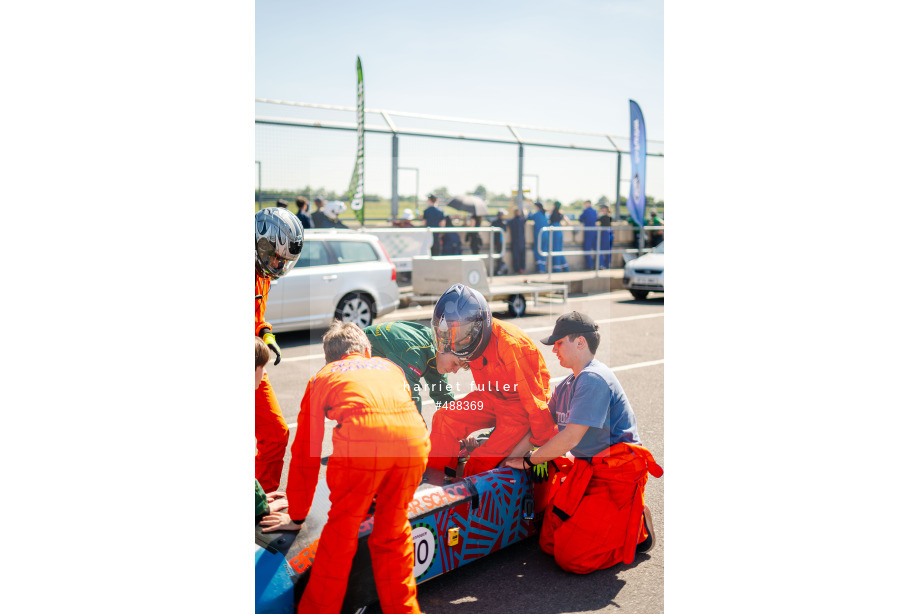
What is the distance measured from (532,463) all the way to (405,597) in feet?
3.29

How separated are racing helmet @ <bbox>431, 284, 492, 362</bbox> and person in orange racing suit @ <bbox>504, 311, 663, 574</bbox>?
45 centimetres

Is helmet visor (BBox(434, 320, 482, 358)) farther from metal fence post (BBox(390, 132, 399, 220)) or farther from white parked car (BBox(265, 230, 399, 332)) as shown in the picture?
white parked car (BBox(265, 230, 399, 332))

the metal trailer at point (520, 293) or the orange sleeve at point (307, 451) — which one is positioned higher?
the metal trailer at point (520, 293)

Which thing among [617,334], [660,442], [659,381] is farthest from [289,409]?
[617,334]

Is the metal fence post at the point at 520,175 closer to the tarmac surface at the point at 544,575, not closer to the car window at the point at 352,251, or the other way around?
the tarmac surface at the point at 544,575

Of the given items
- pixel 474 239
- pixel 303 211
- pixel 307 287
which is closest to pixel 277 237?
pixel 303 211

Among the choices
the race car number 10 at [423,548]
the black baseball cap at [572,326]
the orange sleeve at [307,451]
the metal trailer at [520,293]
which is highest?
the metal trailer at [520,293]

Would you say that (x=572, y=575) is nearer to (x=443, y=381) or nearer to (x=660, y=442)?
(x=443, y=381)

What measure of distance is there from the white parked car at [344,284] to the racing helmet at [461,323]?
195cm

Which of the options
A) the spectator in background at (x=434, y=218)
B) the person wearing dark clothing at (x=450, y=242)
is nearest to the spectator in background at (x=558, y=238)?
the person wearing dark clothing at (x=450, y=242)

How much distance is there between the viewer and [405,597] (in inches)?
107

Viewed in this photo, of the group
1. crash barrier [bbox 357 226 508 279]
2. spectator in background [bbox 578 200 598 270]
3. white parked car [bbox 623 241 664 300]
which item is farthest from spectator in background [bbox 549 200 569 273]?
white parked car [bbox 623 241 664 300]

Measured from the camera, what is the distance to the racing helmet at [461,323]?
324cm

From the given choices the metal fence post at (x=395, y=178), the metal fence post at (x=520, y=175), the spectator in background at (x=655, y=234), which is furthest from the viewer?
the spectator in background at (x=655, y=234)
